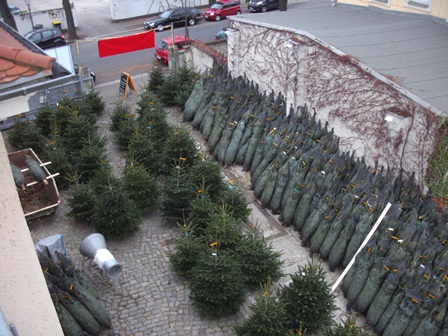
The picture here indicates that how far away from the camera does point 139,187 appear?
10.9m

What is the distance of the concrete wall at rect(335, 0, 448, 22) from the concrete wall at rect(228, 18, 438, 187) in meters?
4.14

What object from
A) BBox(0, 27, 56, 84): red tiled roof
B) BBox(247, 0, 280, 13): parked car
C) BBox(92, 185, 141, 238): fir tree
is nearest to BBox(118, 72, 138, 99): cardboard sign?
BBox(92, 185, 141, 238): fir tree

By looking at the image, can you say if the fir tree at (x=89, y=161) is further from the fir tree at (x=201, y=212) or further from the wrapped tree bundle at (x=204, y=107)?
the wrapped tree bundle at (x=204, y=107)

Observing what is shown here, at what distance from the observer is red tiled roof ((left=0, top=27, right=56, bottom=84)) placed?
426 cm

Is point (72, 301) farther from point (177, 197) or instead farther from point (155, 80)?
point (155, 80)

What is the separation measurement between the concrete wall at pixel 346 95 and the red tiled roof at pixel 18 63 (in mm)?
8253

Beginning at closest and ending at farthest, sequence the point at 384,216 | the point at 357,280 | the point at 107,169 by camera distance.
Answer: the point at 357,280
the point at 384,216
the point at 107,169

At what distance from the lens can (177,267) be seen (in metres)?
9.24

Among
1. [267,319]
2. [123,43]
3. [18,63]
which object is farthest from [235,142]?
[18,63]

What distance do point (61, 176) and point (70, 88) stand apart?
5.48 metres

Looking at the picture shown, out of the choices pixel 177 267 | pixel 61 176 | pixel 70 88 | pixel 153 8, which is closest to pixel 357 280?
pixel 177 267

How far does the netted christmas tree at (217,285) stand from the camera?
8.13m

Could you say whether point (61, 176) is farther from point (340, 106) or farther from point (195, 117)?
point (340, 106)

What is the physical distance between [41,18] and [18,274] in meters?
27.1
